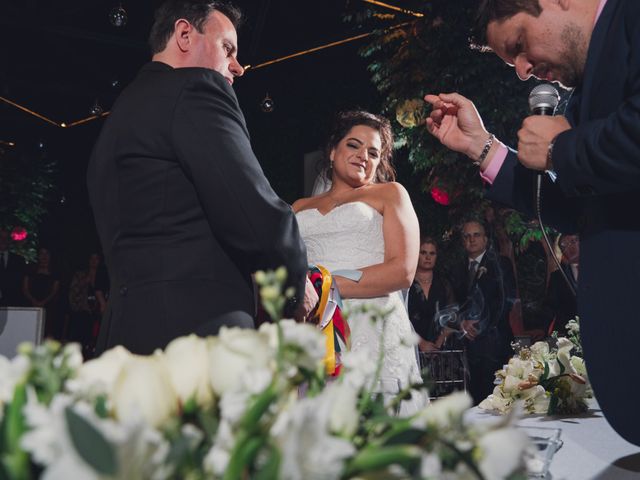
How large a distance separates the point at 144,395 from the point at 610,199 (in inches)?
40.0

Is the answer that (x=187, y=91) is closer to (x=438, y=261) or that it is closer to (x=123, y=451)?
(x=123, y=451)

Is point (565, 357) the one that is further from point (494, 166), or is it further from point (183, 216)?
point (183, 216)

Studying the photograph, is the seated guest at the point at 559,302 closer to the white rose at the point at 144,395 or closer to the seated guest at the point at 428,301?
the seated guest at the point at 428,301

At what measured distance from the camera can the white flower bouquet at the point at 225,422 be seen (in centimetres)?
38

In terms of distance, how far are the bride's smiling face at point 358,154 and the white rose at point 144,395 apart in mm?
2735

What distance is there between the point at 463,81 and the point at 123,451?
20.8 ft

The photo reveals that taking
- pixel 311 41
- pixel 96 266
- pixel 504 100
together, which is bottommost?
pixel 96 266

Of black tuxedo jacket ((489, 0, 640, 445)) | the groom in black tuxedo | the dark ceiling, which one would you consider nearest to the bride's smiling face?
the groom in black tuxedo

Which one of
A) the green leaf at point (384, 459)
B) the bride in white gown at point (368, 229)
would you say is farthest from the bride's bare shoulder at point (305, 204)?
the green leaf at point (384, 459)

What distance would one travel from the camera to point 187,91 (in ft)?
4.95

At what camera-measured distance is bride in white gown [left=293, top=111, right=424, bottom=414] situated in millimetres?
2779

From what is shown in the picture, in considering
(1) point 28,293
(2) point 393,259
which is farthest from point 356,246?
(1) point 28,293

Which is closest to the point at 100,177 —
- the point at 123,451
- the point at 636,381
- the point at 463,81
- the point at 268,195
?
the point at 268,195

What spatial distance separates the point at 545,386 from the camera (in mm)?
1979
